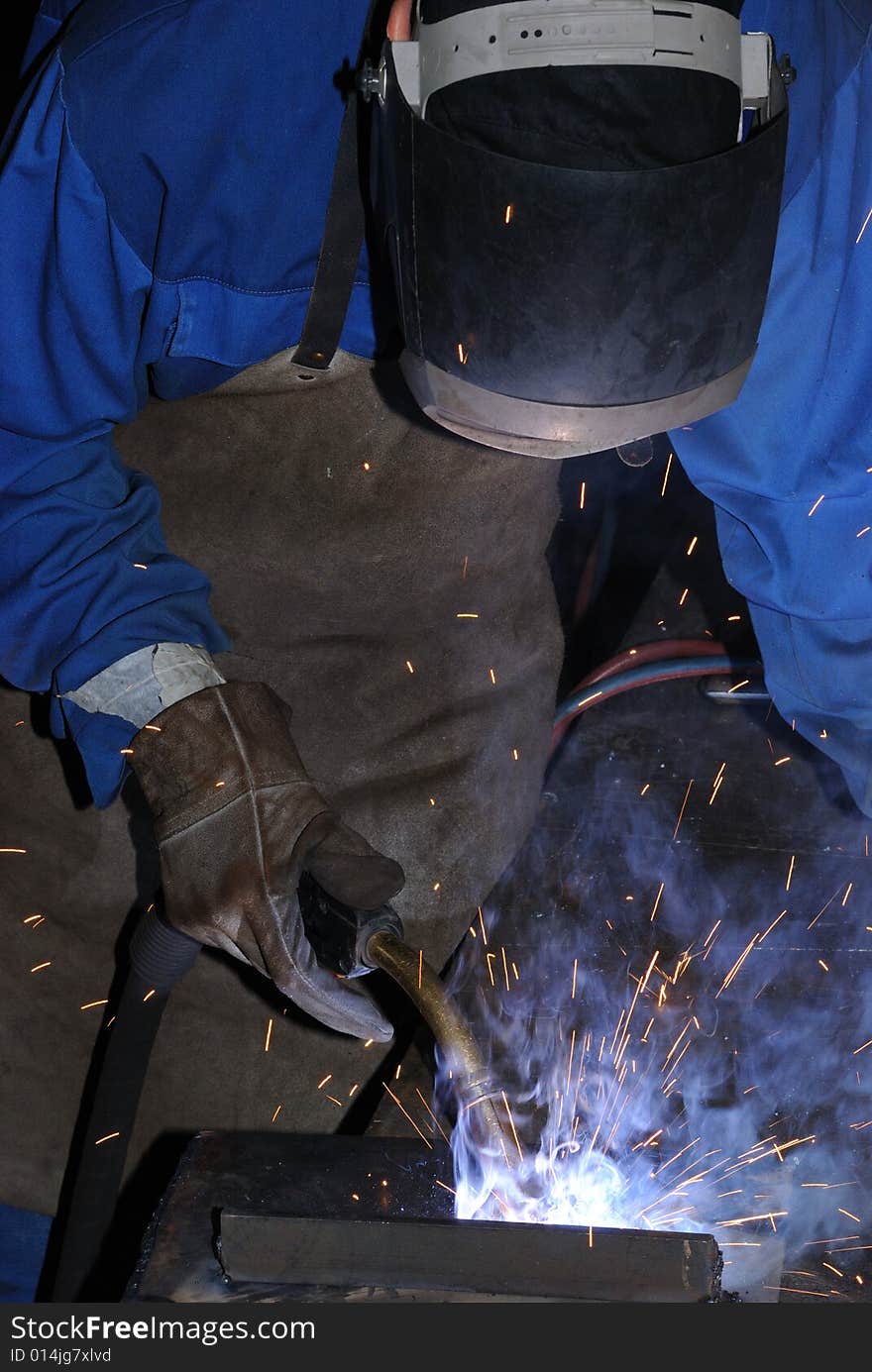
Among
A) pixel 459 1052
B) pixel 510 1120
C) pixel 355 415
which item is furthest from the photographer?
pixel 355 415

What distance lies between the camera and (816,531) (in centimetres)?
151

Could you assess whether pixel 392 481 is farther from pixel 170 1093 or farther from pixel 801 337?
pixel 170 1093

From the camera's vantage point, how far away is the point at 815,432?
1.48 metres

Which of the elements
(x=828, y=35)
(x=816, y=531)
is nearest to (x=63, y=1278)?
(x=816, y=531)

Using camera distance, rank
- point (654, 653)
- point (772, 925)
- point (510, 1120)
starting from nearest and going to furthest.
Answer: point (510, 1120) < point (772, 925) < point (654, 653)

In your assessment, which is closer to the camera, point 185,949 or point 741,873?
point 185,949

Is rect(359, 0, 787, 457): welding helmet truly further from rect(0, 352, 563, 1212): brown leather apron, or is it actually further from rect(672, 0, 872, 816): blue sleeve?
rect(0, 352, 563, 1212): brown leather apron

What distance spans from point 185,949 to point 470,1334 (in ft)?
1.94

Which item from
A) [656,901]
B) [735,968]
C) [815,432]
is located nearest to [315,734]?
[656,901]

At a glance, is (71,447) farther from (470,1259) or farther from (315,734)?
(470,1259)

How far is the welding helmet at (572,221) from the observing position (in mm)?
1026

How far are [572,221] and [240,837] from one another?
70 cm

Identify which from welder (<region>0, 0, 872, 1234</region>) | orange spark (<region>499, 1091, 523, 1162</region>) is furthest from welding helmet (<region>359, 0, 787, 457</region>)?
orange spark (<region>499, 1091, 523, 1162</region>)

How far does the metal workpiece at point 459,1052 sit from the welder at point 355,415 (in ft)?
0.29
